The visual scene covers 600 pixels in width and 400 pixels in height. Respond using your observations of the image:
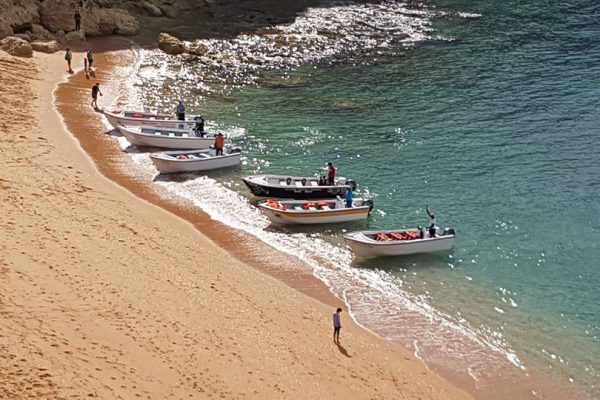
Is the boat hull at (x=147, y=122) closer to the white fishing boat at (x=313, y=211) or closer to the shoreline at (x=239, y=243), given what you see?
the shoreline at (x=239, y=243)

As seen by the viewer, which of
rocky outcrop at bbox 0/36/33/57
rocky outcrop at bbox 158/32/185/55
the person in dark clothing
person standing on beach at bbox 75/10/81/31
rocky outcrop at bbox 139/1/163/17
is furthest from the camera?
rocky outcrop at bbox 139/1/163/17

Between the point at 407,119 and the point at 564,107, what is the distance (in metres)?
10.4

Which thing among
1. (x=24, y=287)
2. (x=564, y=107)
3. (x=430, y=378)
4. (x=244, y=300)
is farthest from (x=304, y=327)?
(x=564, y=107)

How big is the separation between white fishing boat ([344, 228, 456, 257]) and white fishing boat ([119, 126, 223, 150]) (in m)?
13.4

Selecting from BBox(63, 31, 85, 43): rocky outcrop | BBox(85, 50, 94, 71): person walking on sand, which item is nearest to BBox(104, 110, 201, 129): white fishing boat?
BBox(85, 50, 94, 71): person walking on sand

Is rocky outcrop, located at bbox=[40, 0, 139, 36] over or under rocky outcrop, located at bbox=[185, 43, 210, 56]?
over

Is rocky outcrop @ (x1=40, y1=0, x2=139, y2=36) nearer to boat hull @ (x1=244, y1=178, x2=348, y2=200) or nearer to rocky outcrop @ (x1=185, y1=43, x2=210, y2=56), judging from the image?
rocky outcrop @ (x1=185, y1=43, x2=210, y2=56)

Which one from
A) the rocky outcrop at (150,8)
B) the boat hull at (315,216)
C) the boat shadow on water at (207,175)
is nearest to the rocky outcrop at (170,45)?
the rocky outcrop at (150,8)

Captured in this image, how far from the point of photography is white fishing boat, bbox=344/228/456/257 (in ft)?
96.8

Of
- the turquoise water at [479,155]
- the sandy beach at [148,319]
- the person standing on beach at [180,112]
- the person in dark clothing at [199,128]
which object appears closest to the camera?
the sandy beach at [148,319]

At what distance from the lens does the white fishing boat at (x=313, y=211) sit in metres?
32.2

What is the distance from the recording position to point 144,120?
41.8m

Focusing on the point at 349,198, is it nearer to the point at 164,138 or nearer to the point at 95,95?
the point at 164,138

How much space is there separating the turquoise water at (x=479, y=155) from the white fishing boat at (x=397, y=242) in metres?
0.46
